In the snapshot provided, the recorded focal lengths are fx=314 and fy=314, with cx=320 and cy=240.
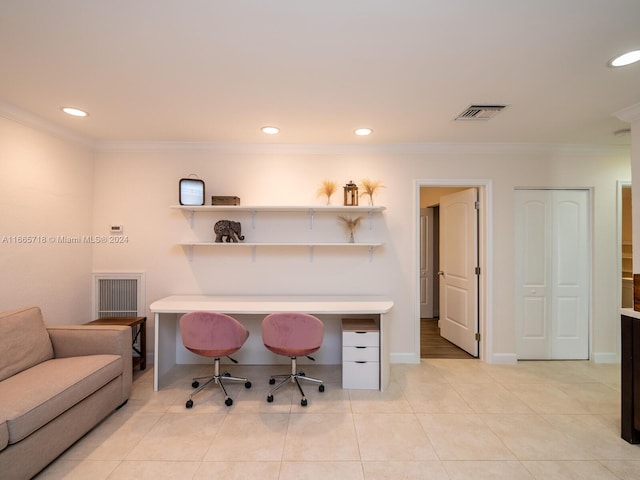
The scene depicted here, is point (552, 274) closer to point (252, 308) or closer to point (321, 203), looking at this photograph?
point (321, 203)

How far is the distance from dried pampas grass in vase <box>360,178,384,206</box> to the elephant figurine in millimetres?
1451

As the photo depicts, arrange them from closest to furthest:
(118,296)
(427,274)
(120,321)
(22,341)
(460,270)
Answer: (22,341) → (120,321) → (118,296) → (460,270) → (427,274)

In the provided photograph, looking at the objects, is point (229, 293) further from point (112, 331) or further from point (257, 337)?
point (112, 331)

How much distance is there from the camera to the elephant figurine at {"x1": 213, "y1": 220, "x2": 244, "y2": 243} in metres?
3.34

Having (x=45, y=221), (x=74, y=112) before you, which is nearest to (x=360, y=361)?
(x=45, y=221)

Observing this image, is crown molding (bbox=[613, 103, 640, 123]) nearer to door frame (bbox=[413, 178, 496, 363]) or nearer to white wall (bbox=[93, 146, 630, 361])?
white wall (bbox=[93, 146, 630, 361])

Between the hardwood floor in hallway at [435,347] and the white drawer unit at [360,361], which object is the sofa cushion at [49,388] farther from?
the hardwood floor in hallway at [435,347]

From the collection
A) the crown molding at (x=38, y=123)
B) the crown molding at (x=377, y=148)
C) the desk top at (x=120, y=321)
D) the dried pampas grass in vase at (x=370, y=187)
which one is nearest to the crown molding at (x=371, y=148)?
the crown molding at (x=377, y=148)

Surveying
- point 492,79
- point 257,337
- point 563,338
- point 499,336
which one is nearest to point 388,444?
point 257,337

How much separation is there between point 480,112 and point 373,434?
2722 mm

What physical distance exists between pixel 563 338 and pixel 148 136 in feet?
17.2

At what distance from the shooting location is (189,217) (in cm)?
360

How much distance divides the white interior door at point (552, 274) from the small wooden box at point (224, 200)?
323 centimetres

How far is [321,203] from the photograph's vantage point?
11.9ft
